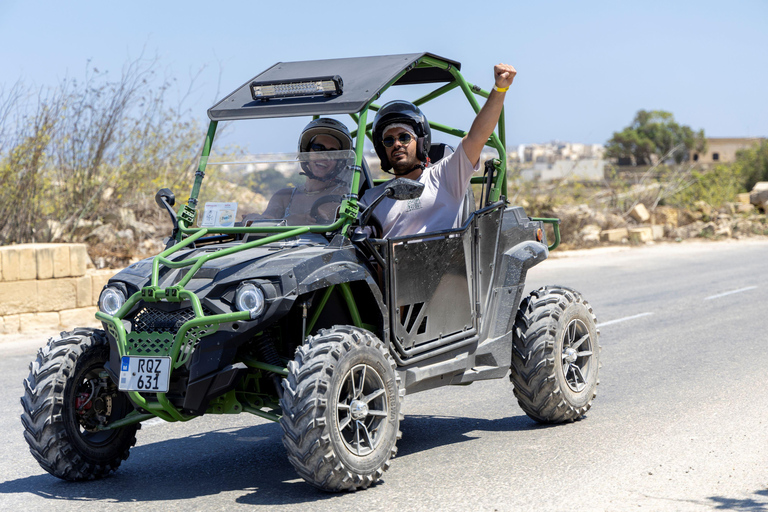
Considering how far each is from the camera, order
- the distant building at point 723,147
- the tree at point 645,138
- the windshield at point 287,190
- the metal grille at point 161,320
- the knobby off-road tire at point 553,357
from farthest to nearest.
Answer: the distant building at point 723,147 < the tree at point 645,138 < the knobby off-road tire at point 553,357 < the windshield at point 287,190 < the metal grille at point 161,320

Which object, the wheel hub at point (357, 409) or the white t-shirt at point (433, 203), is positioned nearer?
the wheel hub at point (357, 409)

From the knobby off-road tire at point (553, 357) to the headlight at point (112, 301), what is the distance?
2.51 meters

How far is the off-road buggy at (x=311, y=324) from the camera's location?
14.5 feet

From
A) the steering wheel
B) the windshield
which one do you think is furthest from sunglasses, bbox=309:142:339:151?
the steering wheel

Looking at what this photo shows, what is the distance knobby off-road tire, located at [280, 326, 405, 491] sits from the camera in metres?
4.28

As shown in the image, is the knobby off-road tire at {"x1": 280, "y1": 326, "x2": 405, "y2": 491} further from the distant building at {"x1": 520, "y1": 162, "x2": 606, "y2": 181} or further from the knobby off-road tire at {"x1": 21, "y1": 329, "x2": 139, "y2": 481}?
the distant building at {"x1": 520, "y1": 162, "x2": 606, "y2": 181}

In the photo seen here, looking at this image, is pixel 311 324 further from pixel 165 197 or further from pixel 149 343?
pixel 165 197

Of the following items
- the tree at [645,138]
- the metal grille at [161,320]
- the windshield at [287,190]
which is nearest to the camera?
the metal grille at [161,320]

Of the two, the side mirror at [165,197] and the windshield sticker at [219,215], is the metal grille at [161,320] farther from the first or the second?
the side mirror at [165,197]

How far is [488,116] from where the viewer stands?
5402 mm

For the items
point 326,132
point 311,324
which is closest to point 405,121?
point 326,132

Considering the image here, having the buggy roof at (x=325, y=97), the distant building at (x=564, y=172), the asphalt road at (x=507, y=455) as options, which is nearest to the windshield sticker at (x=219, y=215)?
the buggy roof at (x=325, y=97)

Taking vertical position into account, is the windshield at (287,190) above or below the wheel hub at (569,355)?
above

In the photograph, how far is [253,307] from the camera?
14.4ft
